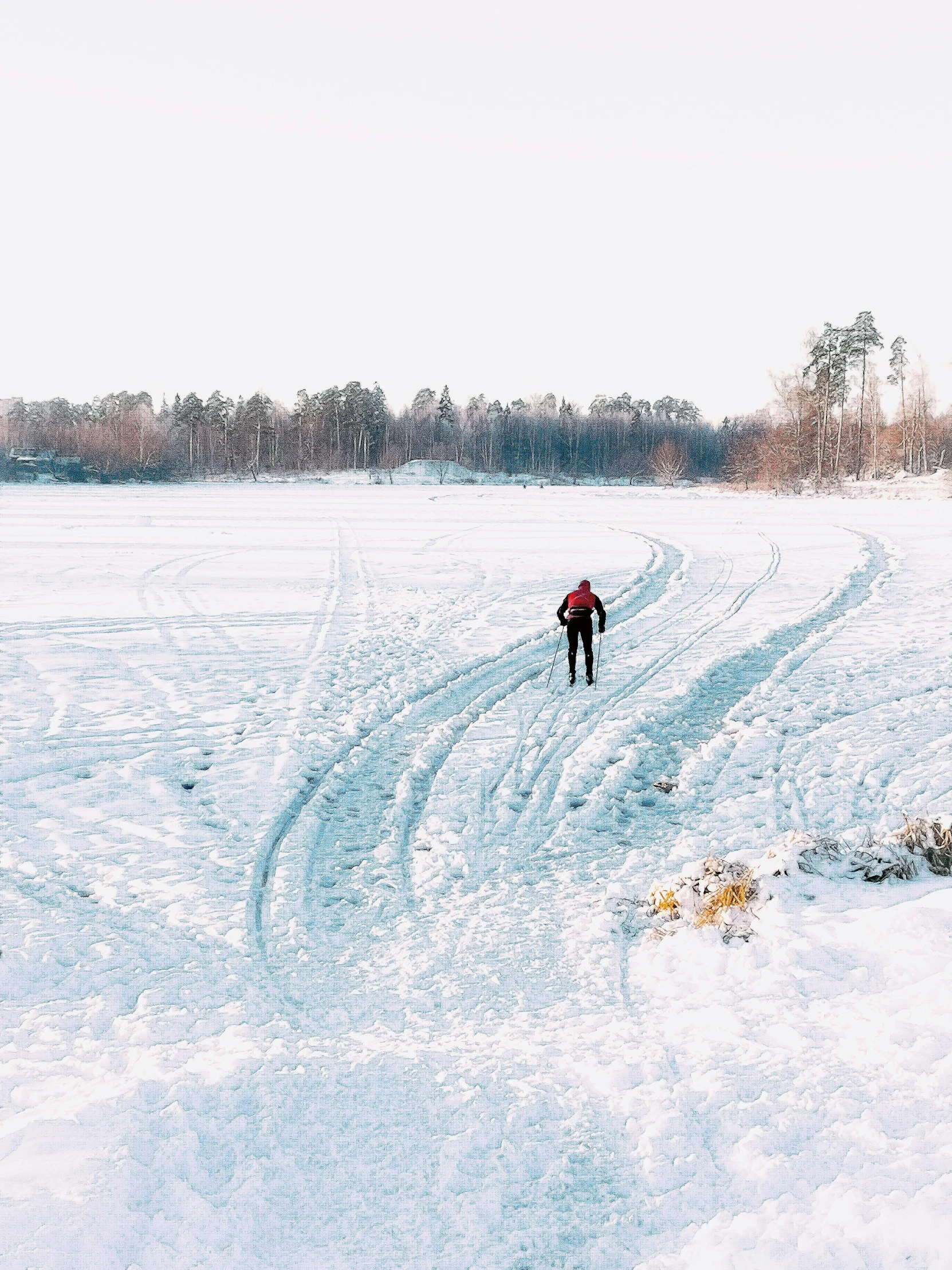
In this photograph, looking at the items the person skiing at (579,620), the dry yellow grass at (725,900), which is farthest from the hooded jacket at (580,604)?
the dry yellow grass at (725,900)

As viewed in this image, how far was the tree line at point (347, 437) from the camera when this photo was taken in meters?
93.8

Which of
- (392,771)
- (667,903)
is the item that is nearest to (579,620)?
(392,771)

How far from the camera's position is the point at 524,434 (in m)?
119

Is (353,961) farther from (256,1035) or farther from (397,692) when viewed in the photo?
(397,692)

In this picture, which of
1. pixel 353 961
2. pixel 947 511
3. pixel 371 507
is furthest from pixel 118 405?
pixel 353 961

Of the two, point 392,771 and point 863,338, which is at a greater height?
point 863,338

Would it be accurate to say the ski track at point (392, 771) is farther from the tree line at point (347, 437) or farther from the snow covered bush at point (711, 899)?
the tree line at point (347, 437)

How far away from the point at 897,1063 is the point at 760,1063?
2.16ft

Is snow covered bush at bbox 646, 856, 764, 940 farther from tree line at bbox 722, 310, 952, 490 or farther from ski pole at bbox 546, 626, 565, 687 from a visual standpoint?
tree line at bbox 722, 310, 952, 490

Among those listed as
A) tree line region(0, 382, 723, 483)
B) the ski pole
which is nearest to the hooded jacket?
the ski pole

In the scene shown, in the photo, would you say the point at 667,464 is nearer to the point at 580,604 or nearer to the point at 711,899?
the point at 580,604

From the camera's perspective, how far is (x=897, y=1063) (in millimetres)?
4168

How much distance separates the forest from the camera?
70.1 meters

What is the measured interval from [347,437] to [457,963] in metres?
103
